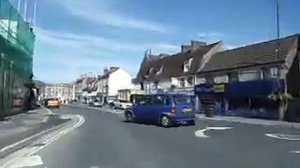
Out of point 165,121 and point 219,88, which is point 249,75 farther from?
point 165,121

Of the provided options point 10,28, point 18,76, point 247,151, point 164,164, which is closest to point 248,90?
point 18,76

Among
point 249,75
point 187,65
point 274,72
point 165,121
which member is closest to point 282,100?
point 274,72

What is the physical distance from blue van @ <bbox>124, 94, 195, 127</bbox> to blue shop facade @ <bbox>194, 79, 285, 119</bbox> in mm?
17011

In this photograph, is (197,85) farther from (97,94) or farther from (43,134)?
(97,94)

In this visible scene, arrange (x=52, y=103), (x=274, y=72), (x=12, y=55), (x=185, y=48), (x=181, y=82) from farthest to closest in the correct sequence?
(x=185, y=48), (x=52, y=103), (x=181, y=82), (x=274, y=72), (x=12, y=55)

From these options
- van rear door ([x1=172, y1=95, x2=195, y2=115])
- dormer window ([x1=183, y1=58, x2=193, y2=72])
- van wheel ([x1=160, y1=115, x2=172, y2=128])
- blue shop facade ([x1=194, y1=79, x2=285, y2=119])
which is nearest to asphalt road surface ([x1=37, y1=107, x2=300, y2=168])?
van wheel ([x1=160, y1=115, x2=172, y2=128])

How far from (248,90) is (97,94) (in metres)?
87.3

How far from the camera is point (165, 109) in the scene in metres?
28.4

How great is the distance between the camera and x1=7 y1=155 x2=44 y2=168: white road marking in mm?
11036

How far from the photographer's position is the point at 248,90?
48.2 meters

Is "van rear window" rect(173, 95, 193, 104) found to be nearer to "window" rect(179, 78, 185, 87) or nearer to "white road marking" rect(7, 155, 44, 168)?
"white road marking" rect(7, 155, 44, 168)

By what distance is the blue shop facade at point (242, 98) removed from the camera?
4488 cm

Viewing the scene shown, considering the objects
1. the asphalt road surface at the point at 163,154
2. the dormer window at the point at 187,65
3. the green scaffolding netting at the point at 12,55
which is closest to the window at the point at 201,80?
the dormer window at the point at 187,65

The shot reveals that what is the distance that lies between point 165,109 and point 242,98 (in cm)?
2290
